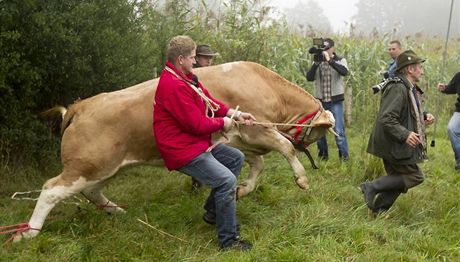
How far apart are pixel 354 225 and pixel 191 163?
62.3 inches

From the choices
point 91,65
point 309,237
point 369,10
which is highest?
point 91,65

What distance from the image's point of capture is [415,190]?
630 centimetres

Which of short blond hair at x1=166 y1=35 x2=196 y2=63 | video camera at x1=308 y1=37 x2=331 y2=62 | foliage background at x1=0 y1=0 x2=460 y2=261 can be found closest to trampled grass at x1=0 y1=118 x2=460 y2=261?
foliage background at x1=0 y1=0 x2=460 y2=261

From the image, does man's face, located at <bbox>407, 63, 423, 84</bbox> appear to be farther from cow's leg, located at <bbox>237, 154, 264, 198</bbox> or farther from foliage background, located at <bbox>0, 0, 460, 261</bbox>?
cow's leg, located at <bbox>237, 154, 264, 198</bbox>

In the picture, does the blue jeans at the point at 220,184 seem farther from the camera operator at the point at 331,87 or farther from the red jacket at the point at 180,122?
the camera operator at the point at 331,87

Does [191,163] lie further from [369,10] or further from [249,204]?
[369,10]

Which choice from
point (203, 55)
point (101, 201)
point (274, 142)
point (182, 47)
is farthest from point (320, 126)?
Result: point (101, 201)

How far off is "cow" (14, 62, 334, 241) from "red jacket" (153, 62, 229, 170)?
54 cm

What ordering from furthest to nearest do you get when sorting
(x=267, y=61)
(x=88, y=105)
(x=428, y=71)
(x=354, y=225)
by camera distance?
(x=428, y=71), (x=267, y=61), (x=88, y=105), (x=354, y=225)

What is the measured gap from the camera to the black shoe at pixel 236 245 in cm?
431

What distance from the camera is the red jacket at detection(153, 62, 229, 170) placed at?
4.10 m

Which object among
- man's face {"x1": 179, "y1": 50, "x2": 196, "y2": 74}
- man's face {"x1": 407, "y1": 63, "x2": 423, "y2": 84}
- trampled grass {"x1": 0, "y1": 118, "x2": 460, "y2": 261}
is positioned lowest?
trampled grass {"x1": 0, "y1": 118, "x2": 460, "y2": 261}

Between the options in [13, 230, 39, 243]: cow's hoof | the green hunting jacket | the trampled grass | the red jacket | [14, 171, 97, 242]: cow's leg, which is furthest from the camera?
the green hunting jacket

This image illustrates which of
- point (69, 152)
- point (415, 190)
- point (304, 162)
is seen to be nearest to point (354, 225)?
point (415, 190)
